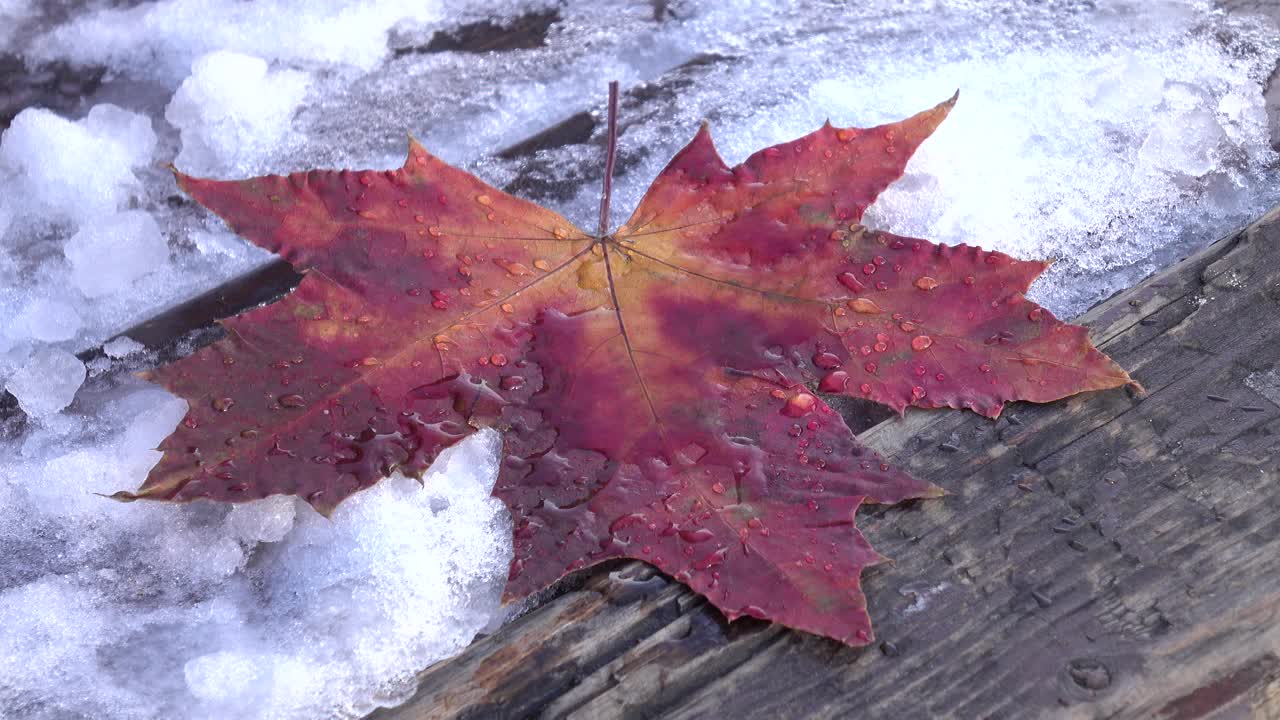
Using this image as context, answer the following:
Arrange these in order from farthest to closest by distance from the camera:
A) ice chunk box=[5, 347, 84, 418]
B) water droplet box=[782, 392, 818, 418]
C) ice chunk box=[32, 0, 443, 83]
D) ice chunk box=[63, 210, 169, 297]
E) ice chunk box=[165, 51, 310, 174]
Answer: ice chunk box=[32, 0, 443, 83]
ice chunk box=[165, 51, 310, 174]
ice chunk box=[63, 210, 169, 297]
ice chunk box=[5, 347, 84, 418]
water droplet box=[782, 392, 818, 418]

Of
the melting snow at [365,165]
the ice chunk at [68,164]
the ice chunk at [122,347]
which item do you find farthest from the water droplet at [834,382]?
the ice chunk at [68,164]

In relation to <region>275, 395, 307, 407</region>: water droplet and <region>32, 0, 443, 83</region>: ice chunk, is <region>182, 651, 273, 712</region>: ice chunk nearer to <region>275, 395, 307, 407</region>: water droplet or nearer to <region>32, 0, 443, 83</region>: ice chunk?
<region>275, 395, 307, 407</region>: water droplet

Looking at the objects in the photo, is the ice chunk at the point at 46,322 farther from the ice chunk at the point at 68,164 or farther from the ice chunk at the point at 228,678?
the ice chunk at the point at 228,678

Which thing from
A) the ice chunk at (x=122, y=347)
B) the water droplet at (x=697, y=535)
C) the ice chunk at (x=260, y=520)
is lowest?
the ice chunk at (x=260, y=520)

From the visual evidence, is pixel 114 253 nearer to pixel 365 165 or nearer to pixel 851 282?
pixel 365 165

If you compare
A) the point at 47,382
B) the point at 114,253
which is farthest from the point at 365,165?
the point at 47,382

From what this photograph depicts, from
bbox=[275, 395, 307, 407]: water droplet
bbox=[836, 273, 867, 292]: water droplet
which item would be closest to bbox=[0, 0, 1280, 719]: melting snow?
bbox=[275, 395, 307, 407]: water droplet
